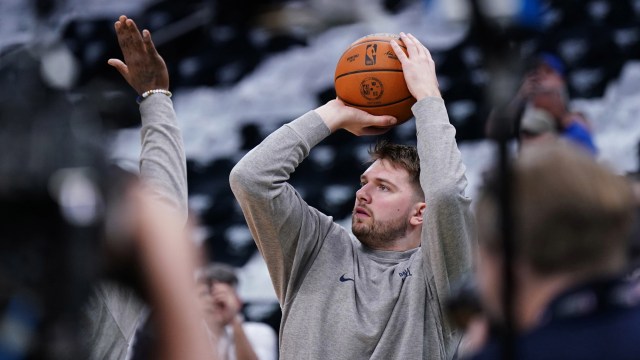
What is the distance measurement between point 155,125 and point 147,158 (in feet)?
0.56

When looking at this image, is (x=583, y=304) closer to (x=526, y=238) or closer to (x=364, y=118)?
(x=526, y=238)

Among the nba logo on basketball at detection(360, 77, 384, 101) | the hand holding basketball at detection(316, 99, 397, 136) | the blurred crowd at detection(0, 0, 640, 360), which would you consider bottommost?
the blurred crowd at detection(0, 0, 640, 360)

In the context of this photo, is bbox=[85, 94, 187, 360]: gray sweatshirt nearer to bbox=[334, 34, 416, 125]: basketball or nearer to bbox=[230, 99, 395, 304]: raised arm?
bbox=[230, 99, 395, 304]: raised arm

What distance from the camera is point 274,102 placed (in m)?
7.23

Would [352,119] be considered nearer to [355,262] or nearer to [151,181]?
[355,262]

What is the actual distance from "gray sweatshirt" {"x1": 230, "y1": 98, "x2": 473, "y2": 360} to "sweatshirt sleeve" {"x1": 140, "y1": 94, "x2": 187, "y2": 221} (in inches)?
27.8

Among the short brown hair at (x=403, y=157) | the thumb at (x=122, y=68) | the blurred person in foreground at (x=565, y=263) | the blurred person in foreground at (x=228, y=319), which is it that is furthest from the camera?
the blurred person in foreground at (x=228, y=319)


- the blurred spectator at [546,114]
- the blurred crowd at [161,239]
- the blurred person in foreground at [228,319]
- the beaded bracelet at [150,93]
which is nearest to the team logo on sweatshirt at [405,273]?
the blurred spectator at [546,114]

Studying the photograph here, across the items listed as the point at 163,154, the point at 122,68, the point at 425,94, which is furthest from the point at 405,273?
the point at 163,154

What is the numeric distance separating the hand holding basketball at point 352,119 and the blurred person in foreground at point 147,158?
0.73 meters

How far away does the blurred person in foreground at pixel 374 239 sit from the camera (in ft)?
9.27

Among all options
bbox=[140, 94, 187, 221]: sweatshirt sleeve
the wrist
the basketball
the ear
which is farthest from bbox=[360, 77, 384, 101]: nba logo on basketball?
bbox=[140, 94, 187, 221]: sweatshirt sleeve

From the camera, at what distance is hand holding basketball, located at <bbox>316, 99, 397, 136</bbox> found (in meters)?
3.10

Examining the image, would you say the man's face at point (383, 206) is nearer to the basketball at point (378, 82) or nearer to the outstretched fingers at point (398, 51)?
the basketball at point (378, 82)
